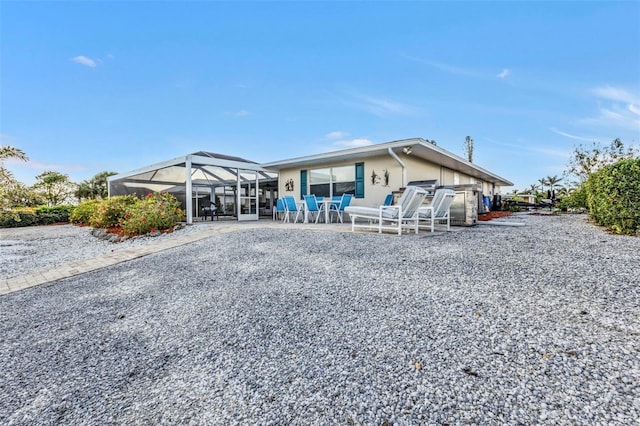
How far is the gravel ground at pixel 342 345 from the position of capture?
1.45 meters

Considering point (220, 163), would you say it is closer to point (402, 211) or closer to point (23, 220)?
point (402, 211)

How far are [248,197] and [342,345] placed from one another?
1005cm

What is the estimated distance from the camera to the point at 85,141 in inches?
563

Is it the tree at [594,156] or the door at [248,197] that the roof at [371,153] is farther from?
the tree at [594,156]

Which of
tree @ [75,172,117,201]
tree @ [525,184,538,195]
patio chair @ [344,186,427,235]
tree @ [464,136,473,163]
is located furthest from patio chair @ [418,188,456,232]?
tree @ [525,184,538,195]

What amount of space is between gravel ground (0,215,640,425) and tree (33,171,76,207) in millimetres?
24562

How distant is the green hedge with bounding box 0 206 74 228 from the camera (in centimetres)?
1279

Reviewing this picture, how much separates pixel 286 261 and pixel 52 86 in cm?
1267

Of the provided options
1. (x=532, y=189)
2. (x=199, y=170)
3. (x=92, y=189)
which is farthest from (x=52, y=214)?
(x=532, y=189)

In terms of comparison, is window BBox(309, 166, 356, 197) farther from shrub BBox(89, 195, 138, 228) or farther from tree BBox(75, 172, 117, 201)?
tree BBox(75, 172, 117, 201)

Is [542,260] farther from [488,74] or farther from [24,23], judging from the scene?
[24,23]

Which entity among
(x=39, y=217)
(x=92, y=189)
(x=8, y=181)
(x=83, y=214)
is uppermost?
(x=92, y=189)

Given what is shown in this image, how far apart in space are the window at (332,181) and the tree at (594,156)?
13.7 metres

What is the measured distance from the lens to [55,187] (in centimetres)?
2203
